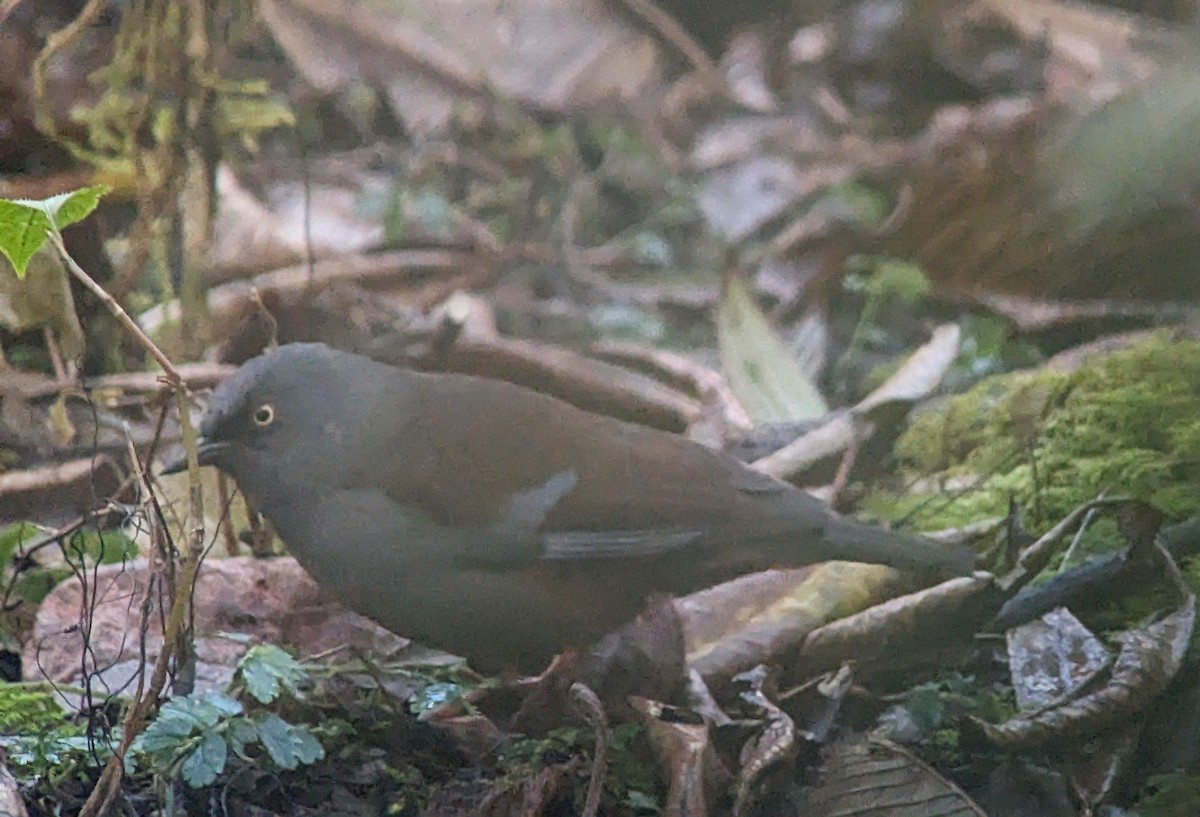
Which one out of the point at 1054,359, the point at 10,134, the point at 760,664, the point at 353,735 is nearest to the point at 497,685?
the point at 353,735

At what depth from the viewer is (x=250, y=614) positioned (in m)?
1.61

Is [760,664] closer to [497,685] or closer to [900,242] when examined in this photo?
[497,685]

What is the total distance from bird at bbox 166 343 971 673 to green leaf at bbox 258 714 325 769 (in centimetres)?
23

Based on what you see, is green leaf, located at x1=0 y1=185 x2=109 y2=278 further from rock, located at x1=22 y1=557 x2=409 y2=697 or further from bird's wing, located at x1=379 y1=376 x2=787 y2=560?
bird's wing, located at x1=379 y1=376 x2=787 y2=560

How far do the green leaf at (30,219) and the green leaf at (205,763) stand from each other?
0.53 meters

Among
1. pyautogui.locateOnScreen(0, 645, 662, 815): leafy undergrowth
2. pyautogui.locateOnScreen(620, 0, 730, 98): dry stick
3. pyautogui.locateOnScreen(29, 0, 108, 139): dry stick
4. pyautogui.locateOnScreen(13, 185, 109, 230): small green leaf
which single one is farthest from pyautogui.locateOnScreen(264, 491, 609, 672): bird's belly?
pyautogui.locateOnScreen(620, 0, 730, 98): dry stick

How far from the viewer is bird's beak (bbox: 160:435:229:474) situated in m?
1.51

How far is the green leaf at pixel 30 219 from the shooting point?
1363 mm

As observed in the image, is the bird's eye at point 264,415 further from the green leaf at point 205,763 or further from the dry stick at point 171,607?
the green leaf at point 205,763

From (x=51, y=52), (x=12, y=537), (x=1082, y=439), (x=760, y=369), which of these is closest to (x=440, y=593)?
(x=12, y=537)

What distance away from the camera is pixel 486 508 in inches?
63.9

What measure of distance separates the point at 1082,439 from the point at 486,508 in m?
0.73

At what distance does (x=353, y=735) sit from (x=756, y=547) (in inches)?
21.5

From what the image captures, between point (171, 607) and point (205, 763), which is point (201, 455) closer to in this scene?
point (171, 607)
